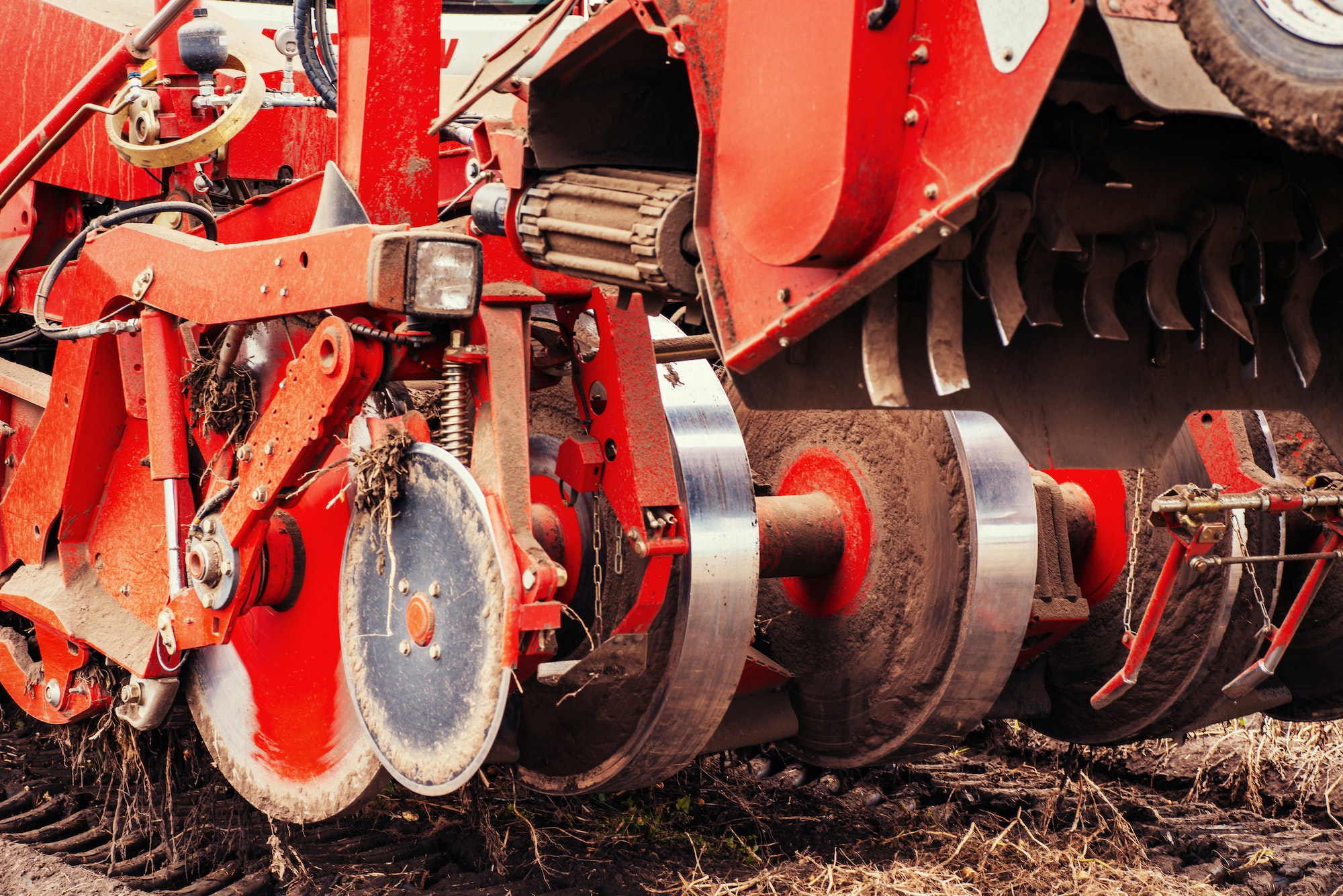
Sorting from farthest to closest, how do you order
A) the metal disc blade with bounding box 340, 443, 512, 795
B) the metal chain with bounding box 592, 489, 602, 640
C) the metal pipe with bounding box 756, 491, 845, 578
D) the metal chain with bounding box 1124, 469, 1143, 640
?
the metal chain with bounding box 1124, 469, 1143, 640, the metal pipe with bounding box 756, 491, 845, 578, the metal chain with bounding box 592, 489, 602, 640, the metal disc blade with bounding box 340, 443, 512, 795

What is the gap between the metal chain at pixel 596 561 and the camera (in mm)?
2840

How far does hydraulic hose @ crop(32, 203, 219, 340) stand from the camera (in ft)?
9.58

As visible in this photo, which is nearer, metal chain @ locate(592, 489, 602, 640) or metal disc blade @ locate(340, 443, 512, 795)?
metal disc blade @ locate(340, 443, 512, 795)

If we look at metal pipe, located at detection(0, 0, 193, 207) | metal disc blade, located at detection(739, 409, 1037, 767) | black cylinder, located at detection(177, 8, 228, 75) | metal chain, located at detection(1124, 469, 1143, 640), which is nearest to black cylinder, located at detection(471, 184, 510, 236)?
black cylinder, located at detection(177, 8, 228, 75)

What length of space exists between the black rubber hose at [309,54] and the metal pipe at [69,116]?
374 mm

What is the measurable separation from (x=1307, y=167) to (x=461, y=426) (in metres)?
1.46

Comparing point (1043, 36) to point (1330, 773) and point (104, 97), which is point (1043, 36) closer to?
point (104, 97)

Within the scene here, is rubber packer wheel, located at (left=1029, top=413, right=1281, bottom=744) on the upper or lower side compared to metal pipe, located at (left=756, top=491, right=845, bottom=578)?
lower

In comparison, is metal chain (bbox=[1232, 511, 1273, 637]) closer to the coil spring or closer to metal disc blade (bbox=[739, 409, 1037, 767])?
metal disc blade (bbox=[739, 409, 1037, 767])

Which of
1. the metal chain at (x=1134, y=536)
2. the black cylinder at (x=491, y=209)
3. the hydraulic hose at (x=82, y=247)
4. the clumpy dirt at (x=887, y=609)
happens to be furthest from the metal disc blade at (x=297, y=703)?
the metal chain at (x=1134, y=536)

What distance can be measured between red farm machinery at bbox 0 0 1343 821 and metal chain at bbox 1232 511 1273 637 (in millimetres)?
Answer: 24

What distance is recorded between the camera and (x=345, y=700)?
2863mm

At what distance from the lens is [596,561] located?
278 cm

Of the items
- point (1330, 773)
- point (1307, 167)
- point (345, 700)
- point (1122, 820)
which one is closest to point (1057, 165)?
point (1307, 167)
